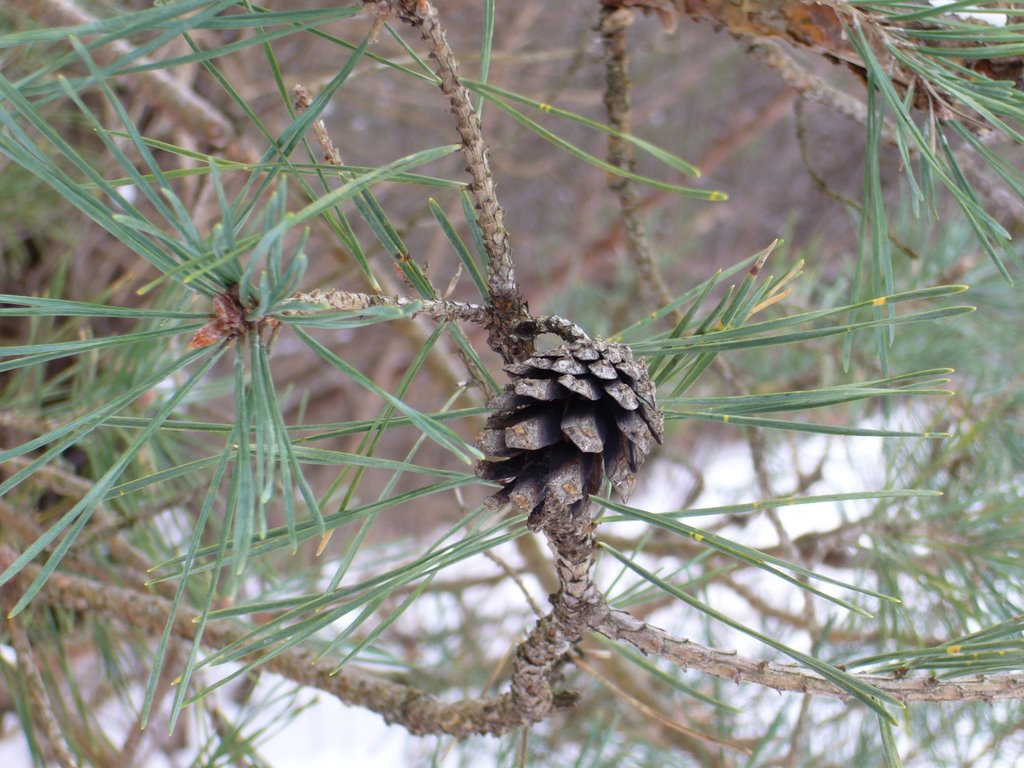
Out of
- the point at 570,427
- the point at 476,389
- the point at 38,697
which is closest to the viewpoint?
the point at 570,427

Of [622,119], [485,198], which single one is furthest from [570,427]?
[622,119]

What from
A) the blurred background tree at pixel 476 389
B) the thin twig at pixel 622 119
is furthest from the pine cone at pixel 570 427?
the thin twig at pixel 622 119

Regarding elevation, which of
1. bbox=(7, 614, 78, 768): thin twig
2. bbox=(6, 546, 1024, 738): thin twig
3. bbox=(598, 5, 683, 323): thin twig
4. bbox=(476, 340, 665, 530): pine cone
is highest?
bbox=(598, 5, 683, 323): thin twig

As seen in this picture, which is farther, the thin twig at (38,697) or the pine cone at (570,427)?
the thin twig at (38,697)

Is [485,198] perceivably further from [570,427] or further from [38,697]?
[38,697]

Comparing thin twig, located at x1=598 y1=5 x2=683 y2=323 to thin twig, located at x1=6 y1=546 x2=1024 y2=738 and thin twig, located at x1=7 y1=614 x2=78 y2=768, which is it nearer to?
thin twig, located at x1=6 y1=546 x2=1024 y2=738

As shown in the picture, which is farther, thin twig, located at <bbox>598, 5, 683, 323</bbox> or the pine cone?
thin twig, located at <bbox>598, 5, 683, 323</bbox>

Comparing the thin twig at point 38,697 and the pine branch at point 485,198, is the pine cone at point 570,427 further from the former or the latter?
the thin twig at point 38,697

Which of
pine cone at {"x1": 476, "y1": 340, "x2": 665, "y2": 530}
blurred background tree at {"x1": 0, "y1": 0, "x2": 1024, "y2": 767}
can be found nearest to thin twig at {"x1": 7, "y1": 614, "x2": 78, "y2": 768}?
blurred background tree at {"x1": 0, "y1": 0, "x2": 1024, "y2": 767}

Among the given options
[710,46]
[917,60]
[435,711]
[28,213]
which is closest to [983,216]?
[917,60]
